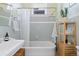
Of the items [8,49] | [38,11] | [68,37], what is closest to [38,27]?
[38,11]

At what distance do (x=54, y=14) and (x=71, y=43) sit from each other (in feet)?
3.65

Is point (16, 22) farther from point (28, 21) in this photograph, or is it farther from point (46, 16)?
point (46, 16)

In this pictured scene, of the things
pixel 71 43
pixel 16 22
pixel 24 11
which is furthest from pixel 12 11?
pixel 71 43

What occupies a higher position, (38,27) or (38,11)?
(38,11)

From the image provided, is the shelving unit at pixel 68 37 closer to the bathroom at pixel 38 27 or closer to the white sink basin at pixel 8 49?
the bathroom at pixel 38 27

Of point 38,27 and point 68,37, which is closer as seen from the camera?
point 68,37

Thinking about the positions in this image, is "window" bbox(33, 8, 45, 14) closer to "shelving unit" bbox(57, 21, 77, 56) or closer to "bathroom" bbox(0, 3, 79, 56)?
"bathroom" bbox(0, 3, 79, 56)

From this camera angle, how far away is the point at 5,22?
241cm

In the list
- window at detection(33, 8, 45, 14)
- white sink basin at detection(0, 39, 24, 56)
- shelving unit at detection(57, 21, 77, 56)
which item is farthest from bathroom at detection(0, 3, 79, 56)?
white sink basin at detection(0, 39, 24, 56)

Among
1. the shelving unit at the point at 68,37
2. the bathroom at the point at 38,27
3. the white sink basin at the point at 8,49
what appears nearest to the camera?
the white sink basin at the point at 8,49

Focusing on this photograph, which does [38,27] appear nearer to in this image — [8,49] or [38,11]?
[38,11]

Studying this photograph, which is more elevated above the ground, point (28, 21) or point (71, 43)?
point (28, 21)

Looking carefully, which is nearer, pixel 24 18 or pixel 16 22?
pixel 16 22

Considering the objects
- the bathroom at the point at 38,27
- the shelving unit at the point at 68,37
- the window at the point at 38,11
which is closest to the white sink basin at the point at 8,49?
the shelving unit at the point at 68,37
